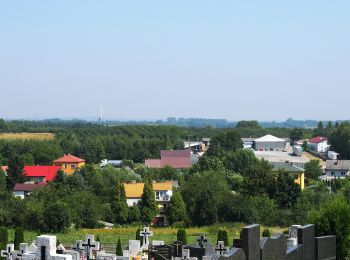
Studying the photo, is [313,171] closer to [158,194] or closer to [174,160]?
[174,160]

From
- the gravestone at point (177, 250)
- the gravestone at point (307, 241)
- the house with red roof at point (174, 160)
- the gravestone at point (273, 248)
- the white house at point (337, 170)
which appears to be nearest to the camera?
the gravestone at point (273, 248)

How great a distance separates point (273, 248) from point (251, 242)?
1.10 m

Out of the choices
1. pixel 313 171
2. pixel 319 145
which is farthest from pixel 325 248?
pixel 319 145

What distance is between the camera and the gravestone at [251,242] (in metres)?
15.0

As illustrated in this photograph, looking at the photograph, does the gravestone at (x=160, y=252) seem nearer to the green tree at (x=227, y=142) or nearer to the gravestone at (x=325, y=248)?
the gravestone at (x=325, y=248)

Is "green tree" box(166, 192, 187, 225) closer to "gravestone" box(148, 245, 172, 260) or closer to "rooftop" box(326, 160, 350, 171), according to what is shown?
"gravestone" box(148, 245, 172, 260)

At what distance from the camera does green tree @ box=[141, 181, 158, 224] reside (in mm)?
59219

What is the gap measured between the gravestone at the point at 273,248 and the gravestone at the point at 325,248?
236 cm

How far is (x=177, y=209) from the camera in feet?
184

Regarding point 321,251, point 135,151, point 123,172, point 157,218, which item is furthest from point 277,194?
point 135,151

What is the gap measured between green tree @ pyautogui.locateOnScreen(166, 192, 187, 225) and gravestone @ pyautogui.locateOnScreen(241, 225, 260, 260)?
40.5 meters

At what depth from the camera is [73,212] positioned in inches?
2093

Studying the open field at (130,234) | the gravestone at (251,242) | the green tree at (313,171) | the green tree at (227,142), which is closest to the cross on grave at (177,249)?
the gravestone at (251,242)

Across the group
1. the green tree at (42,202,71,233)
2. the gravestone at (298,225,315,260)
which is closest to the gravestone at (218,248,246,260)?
the gravestone at (298,225,315,260)
